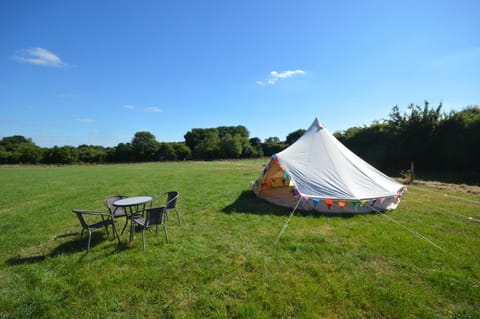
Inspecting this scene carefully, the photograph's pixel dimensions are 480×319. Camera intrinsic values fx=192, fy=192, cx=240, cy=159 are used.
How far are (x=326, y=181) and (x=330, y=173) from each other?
29 cm

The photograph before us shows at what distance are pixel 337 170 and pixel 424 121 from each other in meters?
12.5

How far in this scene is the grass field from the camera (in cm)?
212

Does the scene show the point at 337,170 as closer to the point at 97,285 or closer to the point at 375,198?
the point at 375,198

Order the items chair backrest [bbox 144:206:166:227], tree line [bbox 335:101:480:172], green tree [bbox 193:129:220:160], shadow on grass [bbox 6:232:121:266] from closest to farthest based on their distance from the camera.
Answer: shadow on grass [bbox 6:232:121:266] → chair backrest [bbox 144:206:166:227] → tree line [bbox 335:101:480:172] → green tree [bbox 193:129:220:160]

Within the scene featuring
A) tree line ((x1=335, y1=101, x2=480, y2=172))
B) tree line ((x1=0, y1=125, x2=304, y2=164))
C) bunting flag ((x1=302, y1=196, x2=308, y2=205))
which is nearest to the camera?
bunting flag ((x1=302, y1=196, x2=308, y2=205))

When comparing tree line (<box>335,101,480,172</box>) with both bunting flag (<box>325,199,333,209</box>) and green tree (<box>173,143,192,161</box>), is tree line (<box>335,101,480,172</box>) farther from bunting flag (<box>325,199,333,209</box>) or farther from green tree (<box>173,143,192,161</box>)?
green tree (<box>173,143,192,161</box>)

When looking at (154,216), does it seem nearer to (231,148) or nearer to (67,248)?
(67,248)

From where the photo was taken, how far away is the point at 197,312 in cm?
206

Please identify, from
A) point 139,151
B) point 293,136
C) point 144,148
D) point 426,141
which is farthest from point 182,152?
point 426,141

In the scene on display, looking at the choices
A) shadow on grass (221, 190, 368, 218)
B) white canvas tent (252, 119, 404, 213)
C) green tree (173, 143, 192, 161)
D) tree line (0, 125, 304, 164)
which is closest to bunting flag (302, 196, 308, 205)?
white canvas tent (252, 119, 404, 213)

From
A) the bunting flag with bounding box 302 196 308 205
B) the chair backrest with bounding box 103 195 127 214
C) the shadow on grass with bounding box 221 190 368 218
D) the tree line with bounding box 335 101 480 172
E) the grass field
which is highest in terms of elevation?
the tree line with bounding box 335 101 480 172

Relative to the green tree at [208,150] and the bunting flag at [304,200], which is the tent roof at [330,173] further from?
the green tree at [208,150]

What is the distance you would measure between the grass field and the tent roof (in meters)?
0.65

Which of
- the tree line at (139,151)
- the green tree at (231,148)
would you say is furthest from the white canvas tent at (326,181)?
the green tree at (231,148)
